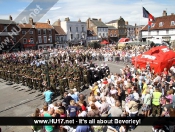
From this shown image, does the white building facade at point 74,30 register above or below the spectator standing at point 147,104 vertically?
above

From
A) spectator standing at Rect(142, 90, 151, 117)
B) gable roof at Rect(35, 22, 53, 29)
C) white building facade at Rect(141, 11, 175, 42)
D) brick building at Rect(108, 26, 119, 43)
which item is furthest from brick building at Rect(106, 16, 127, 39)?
spectator standing at Rect(142, 90, 151, 117)

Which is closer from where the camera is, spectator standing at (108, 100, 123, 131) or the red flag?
spectator standing at (108, 100, 123, 131)

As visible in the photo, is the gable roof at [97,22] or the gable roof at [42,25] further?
the gable roof at [97,22]

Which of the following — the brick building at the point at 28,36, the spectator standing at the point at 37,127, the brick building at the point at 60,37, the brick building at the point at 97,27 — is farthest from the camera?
the brick building at the point at 97,27

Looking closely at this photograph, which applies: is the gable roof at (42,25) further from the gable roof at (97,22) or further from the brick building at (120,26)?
the brick building at (120,26)

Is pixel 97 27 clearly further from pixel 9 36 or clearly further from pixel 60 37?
pixel 9 36

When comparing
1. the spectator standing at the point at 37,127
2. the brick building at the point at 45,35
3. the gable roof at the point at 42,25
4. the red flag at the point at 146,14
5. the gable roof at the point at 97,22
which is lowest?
the spectator standing at the point at 37,127

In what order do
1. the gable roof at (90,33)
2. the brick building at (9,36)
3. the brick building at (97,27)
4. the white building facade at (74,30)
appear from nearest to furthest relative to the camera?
the brick building at (9,36), the white building facade at (74,30), the gable roof at (90,33), the brick building at (97,27)

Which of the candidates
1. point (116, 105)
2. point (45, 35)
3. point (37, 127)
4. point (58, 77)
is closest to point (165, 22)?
point (45, 35)

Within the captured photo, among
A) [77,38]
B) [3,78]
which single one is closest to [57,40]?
[77,38]

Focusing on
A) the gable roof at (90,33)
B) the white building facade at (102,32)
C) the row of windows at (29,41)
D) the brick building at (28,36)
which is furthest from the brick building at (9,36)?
the white building facade at (102,32)

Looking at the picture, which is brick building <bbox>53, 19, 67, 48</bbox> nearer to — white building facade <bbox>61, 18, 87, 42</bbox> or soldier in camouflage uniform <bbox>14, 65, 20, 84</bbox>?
white building facade <bbox>61, 18, 87, 42</bbox>

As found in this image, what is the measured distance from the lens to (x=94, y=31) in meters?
60.2

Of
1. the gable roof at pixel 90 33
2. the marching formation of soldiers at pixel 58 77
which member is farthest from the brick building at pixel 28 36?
the marching formation of soldiers at pixel 58 77
